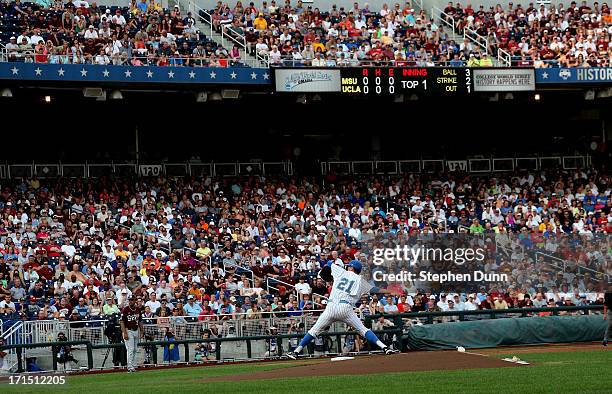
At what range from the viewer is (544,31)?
34.9 m

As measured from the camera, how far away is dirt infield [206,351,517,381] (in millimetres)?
15312

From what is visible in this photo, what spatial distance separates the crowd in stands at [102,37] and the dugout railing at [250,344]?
9.73 metres

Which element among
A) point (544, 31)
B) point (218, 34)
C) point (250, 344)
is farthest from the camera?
point (544, 31)

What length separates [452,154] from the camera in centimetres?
3600

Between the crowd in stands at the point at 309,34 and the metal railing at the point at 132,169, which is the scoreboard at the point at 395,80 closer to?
the crowd in stands at the point at 309,34

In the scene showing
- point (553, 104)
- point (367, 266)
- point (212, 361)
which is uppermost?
point (553, 104)

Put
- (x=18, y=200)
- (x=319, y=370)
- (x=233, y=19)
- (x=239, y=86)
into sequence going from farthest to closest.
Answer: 1. (x=233, y=19)
2. (x=239, y=86)
3. (x=18, y=200)
4. (x=319, y=370)

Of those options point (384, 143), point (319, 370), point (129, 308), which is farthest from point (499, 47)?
point (319, 370)

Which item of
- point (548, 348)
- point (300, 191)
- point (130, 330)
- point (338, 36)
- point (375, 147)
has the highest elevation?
point (338, 36)

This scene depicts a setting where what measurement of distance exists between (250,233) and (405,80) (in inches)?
263

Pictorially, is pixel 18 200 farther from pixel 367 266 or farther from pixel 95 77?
pixel 367 266

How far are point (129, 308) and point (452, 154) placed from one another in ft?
60.3

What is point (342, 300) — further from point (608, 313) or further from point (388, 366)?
point (608, 313)

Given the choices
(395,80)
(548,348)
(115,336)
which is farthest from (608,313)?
(395,80)
